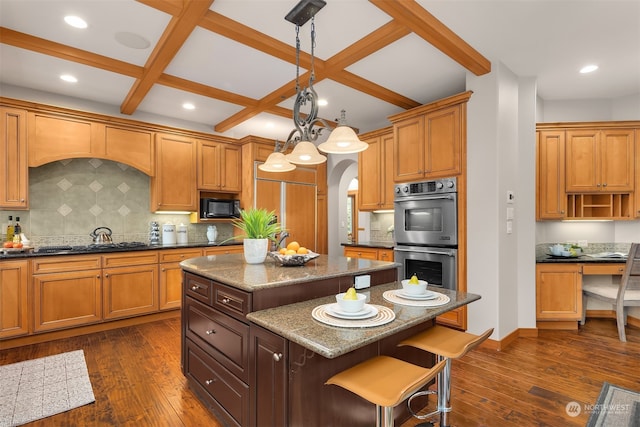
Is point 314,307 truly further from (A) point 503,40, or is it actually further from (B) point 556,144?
(B) point 556,144

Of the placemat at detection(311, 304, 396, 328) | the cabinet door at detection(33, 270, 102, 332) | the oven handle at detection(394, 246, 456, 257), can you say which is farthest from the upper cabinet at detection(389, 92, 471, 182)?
the cabinet door at detection(33, 270, 102, 332)

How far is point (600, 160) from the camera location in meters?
3.88

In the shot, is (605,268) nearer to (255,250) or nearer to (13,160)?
(255,250)

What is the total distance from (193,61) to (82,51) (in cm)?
95

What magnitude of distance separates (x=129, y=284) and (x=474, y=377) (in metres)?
3.77

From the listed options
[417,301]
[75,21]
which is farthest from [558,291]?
[75,21]

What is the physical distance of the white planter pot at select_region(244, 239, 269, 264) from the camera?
2311mm

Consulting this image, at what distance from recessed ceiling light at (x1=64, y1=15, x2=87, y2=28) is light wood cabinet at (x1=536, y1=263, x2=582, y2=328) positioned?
16.1ft

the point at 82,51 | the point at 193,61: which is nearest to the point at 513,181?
the point at 193,61

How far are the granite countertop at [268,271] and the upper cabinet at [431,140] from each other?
5.59 feet

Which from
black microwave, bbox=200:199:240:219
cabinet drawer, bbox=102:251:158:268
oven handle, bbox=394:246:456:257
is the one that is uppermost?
black microwave, bbox=200:199:240:219

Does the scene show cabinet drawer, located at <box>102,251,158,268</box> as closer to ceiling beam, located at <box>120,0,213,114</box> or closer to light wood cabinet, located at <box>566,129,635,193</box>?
ceiling beam, located at <box>120,0,213,114</box>

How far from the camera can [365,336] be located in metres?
1.23

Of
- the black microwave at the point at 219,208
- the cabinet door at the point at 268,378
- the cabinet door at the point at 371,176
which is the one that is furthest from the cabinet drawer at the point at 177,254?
the cabinet door at the point at 268,378
